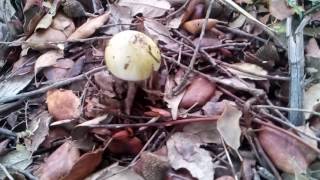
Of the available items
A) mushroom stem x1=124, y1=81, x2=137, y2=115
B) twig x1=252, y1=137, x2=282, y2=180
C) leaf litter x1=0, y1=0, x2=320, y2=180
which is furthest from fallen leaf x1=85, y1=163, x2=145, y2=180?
twig x1=252, y1=137, x2=282, y2=180

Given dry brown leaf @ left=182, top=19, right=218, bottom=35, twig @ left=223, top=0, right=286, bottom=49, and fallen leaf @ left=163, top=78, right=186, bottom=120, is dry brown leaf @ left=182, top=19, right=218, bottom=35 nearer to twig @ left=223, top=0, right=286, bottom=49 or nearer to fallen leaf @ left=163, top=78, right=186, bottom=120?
twig @ left=223, top=0, right=286, bottom=49

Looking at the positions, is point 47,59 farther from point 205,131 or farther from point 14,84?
point 205,131

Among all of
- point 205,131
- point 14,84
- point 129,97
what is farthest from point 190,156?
point 14,84

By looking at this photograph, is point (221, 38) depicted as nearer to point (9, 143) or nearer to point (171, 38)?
point (171, 38)

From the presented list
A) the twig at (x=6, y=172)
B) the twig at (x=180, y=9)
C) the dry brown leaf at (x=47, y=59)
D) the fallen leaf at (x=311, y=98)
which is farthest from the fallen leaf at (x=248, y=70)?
the twig at (x=6, y=172)

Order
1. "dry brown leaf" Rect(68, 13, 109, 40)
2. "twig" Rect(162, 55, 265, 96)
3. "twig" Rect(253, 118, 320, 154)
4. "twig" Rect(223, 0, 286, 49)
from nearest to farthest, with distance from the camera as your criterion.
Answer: "twig" Rect(253, 118, 320, 154) → "twig" Rect(162, 55, 265, 96) → "twig" Rect(223, 0, 286, 49) → "dry brown leaf" Rect(68, 13, 109, 40)

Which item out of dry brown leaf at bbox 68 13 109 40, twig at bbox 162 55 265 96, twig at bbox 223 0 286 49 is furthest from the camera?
dry brown leaf at bbox 68 13 109 40

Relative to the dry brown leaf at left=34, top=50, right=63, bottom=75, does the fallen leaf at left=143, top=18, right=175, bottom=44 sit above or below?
above
